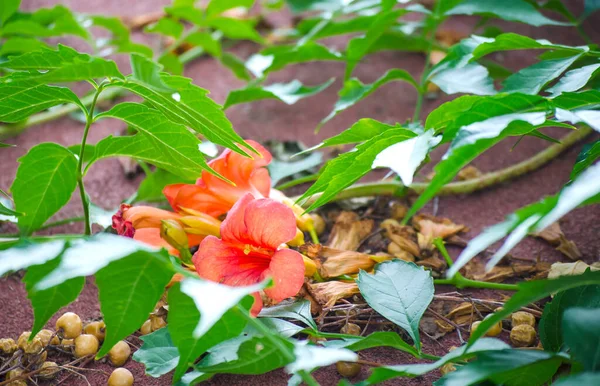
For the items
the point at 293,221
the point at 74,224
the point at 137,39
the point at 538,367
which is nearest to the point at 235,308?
the point at 293,221

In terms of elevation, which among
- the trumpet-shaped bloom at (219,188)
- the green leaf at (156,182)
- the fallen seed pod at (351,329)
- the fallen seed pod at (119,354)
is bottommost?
the fallen seed pod at (119,354)

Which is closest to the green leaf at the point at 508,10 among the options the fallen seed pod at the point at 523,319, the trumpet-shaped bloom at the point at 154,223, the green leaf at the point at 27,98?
the fallen seed pod at the point at 523,319

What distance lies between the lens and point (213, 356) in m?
0.76

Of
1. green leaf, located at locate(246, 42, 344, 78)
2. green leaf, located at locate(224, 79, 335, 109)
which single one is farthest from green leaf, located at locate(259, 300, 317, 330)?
green leaf, located at locate(246, 42, 344, 78)

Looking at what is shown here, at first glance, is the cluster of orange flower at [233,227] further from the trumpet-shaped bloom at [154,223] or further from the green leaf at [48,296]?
the green leaf at [48,296]

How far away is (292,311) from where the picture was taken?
90 centimetres

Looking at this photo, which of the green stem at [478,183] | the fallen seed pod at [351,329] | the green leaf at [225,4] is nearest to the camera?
the fallen seed pod at [351,329]

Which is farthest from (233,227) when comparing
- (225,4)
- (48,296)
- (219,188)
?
(225,4)

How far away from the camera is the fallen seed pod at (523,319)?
3.11ft

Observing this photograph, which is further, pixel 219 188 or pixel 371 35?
pixel 371 35

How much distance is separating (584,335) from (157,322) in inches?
24.7

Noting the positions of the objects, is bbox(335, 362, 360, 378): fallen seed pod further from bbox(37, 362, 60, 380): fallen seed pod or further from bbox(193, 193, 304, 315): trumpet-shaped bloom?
bbox(37, 362, 60, 380): fallen seed pod

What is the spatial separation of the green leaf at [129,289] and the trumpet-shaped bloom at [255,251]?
0.17m

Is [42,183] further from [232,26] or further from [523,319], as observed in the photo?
[232,26]
